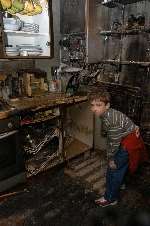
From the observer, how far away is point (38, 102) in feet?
8.61

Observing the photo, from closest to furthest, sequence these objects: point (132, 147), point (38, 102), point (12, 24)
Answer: point (132, 147)
point (38, 102)
point (12, 24)

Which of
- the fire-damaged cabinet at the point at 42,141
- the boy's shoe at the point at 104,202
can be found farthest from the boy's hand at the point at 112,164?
the fire-damaged cabinet at the point at 42,141

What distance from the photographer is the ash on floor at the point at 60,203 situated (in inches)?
86.4

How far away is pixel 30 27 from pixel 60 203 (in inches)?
83.3

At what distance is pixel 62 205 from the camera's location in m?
2.38

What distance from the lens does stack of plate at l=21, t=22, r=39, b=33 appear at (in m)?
2.96

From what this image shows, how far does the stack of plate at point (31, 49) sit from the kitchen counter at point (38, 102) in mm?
571

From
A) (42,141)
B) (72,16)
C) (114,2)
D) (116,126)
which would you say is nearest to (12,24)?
(72,16)

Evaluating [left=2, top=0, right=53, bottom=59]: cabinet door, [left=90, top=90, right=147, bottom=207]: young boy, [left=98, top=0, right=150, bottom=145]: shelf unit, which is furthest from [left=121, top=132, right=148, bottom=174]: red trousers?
[left=2, top=0, right=53, bottom=59]: cabinet door

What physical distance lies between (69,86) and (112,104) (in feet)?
2.09

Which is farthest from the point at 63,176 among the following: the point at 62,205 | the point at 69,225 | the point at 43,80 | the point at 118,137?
the point at 43,80

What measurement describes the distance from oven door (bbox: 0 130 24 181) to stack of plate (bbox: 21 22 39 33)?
4.45 ft

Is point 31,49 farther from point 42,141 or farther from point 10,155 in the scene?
point 10,155

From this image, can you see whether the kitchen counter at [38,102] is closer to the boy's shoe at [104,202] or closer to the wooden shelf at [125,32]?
the wooden shelf at [125,32]
